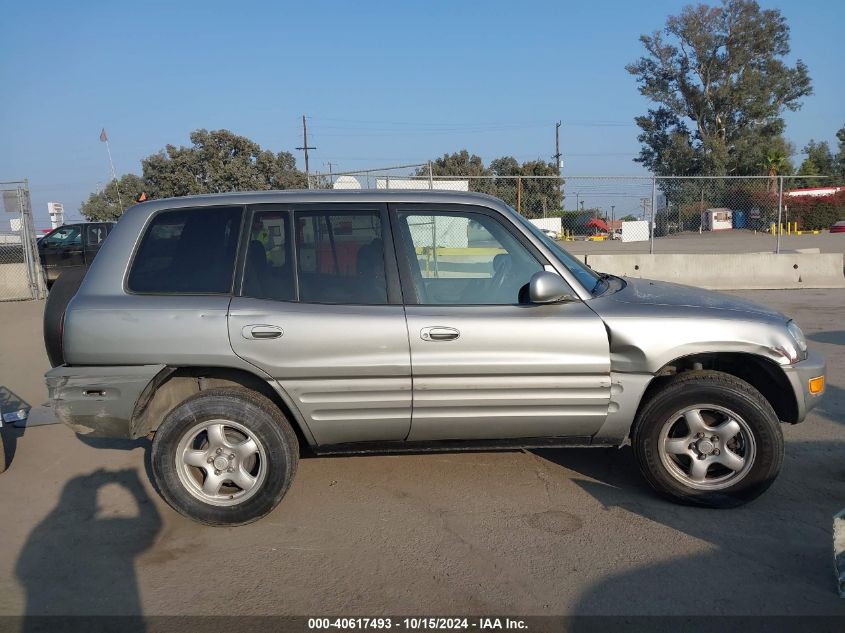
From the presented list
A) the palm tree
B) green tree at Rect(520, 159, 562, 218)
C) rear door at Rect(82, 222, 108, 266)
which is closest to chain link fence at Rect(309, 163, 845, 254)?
green tree at Rect(520, 159, 562, 218)

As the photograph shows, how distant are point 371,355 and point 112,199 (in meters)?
39.1

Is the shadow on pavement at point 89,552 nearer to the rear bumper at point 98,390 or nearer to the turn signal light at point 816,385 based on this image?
the rear bumper at point 98,390

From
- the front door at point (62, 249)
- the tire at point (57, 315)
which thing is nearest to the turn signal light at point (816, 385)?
the tire at point (57, 315)

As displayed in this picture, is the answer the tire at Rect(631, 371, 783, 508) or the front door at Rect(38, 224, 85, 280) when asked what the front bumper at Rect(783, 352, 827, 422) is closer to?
the tire at Rect(631, 371, 783, 508)

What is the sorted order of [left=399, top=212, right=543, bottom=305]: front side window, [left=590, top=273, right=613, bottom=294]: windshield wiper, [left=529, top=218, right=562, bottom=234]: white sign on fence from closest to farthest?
[left=399, top=212, right=543, bottom=305]: front side window < [left=590, top=273, right=613, bottom=294]: windshield wiper < [left=529, top=218, right=562, bottom=234]: white sign on fence

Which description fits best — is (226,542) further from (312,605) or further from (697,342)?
(697,342)

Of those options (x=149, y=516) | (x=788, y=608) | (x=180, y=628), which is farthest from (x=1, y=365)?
(x=788, y=608)

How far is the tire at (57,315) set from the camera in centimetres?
404

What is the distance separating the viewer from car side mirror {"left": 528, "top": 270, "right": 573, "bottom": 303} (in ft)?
12.4

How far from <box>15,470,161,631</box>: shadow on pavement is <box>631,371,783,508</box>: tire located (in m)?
2.86

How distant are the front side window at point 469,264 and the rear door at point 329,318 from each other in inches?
7.0

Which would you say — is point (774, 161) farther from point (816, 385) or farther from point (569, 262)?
point (569, 262)

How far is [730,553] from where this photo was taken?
3504 mm

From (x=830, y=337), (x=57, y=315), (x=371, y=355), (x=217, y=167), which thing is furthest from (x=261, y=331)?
(x=217, y=167)
